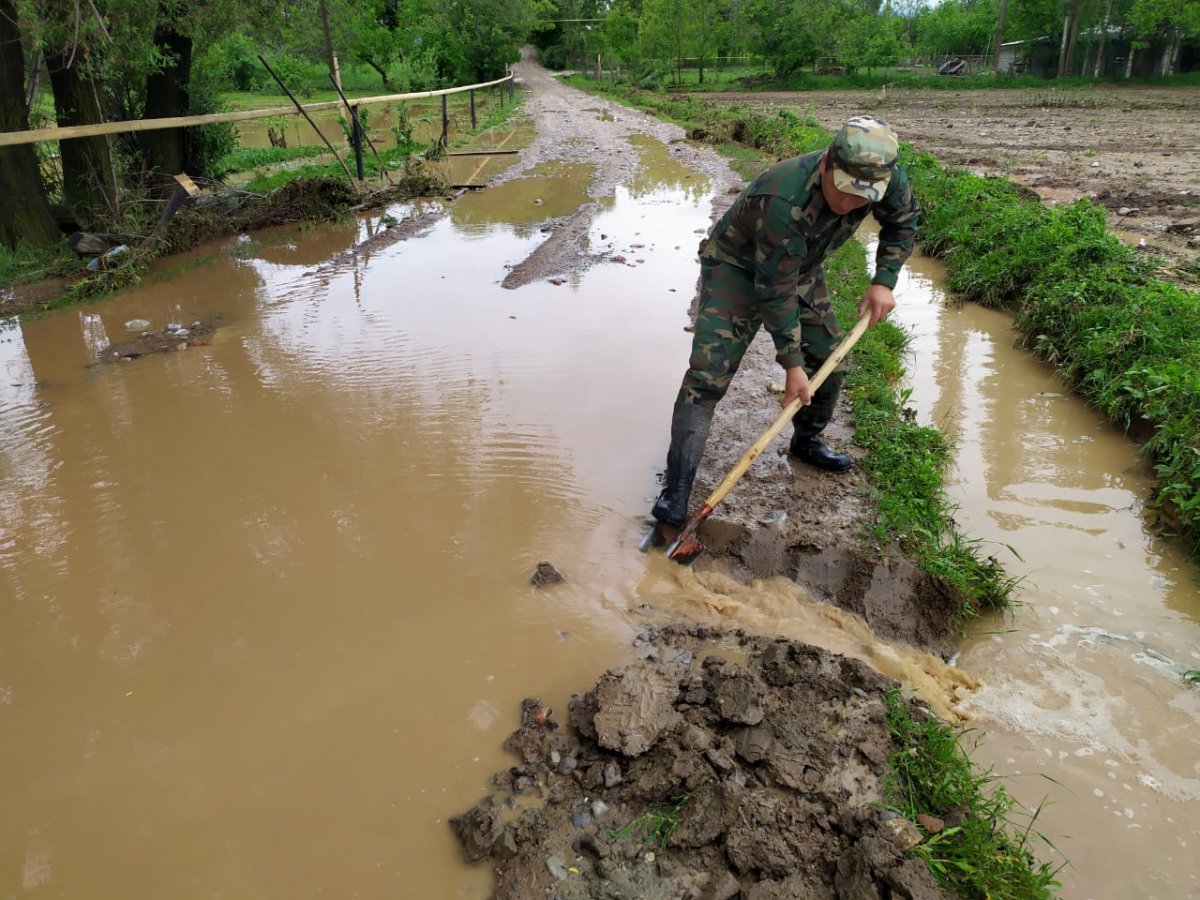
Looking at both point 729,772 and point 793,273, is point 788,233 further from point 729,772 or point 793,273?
point 729,772

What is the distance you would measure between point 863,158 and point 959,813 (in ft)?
7.04

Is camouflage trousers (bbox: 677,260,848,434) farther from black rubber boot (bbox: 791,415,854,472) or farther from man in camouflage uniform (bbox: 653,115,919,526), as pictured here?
black rubber boot (bbox: 791,415,854,472)

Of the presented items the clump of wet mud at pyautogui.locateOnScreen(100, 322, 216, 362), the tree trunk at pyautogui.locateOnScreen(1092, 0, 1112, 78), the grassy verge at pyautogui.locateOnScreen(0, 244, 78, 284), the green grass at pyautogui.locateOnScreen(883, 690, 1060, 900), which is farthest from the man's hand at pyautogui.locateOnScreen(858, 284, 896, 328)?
the tree trunk at pyautogui.locateOnScreen(1092, 0, 1112, 78)

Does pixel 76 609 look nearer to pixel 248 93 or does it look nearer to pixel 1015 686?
pixel 1015 686

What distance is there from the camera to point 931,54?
40.7 meters

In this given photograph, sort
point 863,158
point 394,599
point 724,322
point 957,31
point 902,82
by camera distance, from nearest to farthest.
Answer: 1. point 863,158
2. point 394,599
3. point 724,322
4. point 902,82
5. point 957,31

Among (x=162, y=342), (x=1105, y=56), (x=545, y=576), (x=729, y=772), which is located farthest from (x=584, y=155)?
(x=1105, y=56)

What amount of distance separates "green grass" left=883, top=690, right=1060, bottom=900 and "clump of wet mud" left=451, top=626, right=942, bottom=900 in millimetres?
60

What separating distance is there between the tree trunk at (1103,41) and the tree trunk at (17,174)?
34.9 m

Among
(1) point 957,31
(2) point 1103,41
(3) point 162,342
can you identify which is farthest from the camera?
(1) point 957,31

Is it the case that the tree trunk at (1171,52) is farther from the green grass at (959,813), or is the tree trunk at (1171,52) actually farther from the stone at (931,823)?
the stone at (931,823)

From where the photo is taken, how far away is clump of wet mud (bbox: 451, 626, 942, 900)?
76.0 inches

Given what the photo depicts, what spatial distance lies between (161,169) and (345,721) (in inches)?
355

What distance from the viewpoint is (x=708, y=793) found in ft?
6.92
